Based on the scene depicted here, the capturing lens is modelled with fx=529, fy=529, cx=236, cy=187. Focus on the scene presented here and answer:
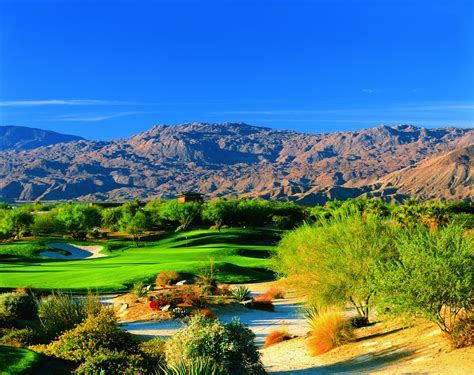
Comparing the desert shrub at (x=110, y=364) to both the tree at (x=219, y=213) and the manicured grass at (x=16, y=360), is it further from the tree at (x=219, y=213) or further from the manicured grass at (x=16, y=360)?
the tree at (x=219, y=213)

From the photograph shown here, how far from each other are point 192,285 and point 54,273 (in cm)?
1514

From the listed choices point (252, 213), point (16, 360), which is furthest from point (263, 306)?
point (252, 213)

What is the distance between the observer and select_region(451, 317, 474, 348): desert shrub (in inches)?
628

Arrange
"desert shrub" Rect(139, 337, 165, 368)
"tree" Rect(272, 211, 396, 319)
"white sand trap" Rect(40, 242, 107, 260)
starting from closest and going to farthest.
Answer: "desert shrub" Rect(139, 337, 165, 368) < "tree" Rect(272, 211, 396, 319) < "white sand trap" Rect(40, 242, 107, 260)

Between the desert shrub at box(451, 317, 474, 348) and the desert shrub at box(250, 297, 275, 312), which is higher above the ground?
the desert shrub at box(451, 317, 474, 348)

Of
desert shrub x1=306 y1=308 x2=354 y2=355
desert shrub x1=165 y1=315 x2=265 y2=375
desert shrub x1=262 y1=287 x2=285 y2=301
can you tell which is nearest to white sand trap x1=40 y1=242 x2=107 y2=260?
desert shrub x1=262 y1=287 x2=285 y2=301

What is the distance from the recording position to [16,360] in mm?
12836

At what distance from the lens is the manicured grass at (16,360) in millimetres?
12211

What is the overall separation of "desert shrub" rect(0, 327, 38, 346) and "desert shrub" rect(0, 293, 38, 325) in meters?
2.43

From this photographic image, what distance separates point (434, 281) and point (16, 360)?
12.0 meters

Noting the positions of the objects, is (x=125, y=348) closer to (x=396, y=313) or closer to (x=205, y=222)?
(x=396, y=313)

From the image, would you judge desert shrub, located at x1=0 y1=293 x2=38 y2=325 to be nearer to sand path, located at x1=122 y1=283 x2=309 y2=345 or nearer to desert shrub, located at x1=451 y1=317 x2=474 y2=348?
sand path, located at x1=122 y1=283 x2=309 y2=345

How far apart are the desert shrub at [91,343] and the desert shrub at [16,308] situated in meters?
6.70

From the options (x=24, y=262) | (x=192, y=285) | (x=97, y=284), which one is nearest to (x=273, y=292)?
(x=192, y=285)
